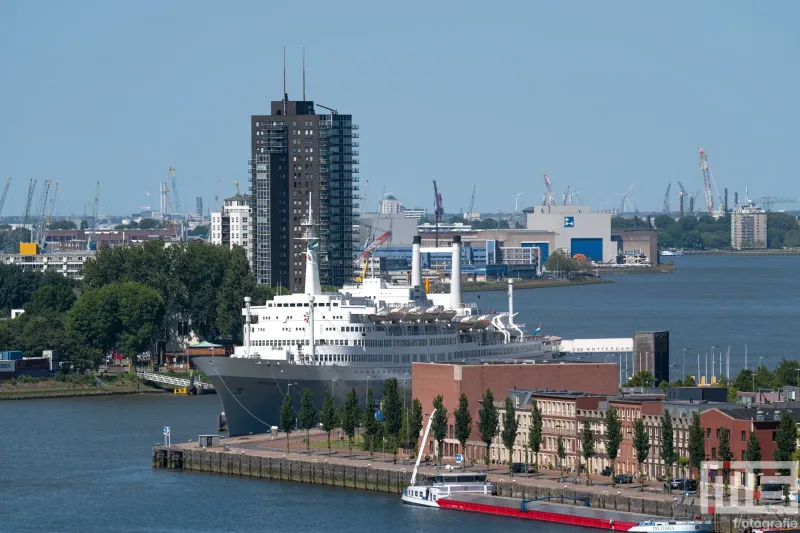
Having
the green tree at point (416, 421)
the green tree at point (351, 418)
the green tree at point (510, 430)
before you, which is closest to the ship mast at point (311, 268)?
the green tree at point (351, 418)

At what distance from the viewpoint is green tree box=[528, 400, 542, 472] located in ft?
136

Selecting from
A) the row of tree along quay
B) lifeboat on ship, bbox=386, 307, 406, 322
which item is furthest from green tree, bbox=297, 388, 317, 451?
the row of tree along quay

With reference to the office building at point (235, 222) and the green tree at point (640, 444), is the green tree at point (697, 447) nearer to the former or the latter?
the green tree at point (640, 444)

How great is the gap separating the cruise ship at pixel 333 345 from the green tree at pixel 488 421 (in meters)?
7.79

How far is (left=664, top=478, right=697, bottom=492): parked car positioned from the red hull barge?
1890 mm

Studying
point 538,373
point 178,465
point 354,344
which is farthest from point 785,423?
point 354,344

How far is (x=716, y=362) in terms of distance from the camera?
6606cm

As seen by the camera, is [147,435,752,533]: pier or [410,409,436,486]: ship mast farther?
[410,409,436,486]: ship mast

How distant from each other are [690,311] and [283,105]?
950 inches

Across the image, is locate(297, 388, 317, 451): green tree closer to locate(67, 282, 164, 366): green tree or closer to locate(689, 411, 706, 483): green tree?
locate(689, 411, 706, 483): green tree

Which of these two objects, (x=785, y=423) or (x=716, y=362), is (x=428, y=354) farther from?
(x=785, y=423)

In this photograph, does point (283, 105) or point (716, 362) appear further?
point (283, 105)

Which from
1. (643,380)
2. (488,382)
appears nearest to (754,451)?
(488,382)

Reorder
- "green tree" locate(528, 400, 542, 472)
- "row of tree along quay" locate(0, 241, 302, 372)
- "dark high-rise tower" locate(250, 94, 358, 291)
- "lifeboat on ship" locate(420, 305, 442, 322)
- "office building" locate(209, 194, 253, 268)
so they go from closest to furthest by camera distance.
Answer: "green tree" locate(528, 400, 542, 472)
"lifeboat on ship" locate(420, 305, 442, 322)
"row of tree along quay" locate(0, 241, 302, 372)
"dark high-rise tower" locate(250, 94, 358, 291)
"office building" locate(209, 194, 253, 268)
